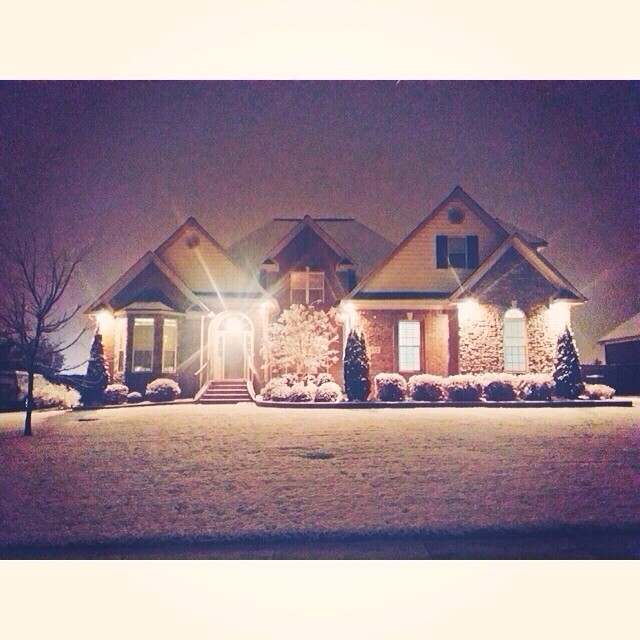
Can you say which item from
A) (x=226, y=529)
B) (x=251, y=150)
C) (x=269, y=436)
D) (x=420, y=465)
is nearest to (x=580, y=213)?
(x=420, y=465)

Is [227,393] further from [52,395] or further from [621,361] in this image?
[621,361]

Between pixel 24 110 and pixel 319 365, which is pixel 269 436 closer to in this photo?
pixel 319 365

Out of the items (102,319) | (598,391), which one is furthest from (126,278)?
(598,391)

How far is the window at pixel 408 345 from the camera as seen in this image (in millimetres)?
9117

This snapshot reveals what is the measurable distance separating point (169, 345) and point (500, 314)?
22.0 ft

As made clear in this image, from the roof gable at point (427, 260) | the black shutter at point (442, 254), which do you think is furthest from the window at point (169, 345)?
the black shutter at point (442, 254)

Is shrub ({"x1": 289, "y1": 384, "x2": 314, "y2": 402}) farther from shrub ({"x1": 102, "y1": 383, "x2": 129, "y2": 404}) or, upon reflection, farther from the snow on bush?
the snow on bush

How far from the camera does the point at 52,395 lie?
6.69 m

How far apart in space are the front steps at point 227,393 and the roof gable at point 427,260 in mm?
3078

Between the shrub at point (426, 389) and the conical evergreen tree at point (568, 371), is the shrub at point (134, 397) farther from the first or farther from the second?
the conical evergreen tree at point (568, 371)

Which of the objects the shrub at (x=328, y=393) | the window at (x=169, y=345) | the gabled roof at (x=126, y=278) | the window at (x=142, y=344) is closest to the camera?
the gabled roof at (x=126, y=278)

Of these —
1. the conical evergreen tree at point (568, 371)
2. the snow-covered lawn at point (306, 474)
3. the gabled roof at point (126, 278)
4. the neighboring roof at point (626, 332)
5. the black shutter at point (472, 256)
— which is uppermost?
the black shutter at point (472, 256)

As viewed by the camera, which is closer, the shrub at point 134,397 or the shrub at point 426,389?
the shrub at point 134,397

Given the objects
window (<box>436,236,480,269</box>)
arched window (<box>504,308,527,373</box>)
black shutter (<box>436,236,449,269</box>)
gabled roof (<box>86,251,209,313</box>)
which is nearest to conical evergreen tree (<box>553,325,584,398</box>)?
arched window (<box>504,308,527,373</box>)
